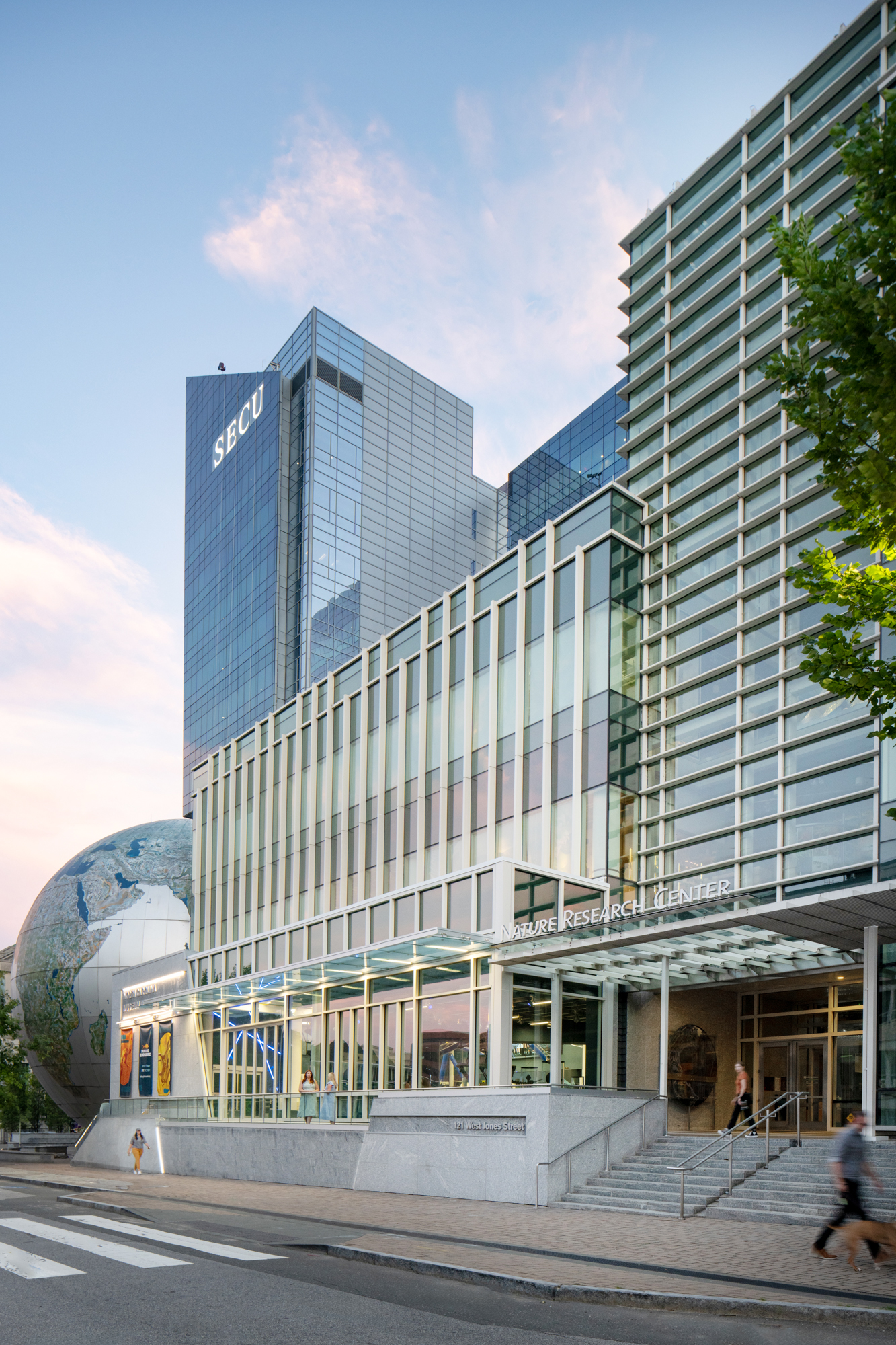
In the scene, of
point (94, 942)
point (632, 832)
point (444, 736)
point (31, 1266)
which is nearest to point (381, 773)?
point (444, 736)

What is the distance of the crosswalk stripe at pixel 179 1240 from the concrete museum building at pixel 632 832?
25.4ft

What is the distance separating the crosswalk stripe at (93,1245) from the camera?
42.0ft

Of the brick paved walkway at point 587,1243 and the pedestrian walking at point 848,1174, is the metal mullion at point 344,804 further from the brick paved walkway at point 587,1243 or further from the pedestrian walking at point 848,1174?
the pedestrian walking at point 848,1174

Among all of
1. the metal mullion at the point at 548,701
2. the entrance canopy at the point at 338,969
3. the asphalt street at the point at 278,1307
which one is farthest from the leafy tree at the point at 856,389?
the metal mullion at the point at 548,701

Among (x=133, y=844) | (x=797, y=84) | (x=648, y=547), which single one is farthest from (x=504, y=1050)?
(x=133, y=844)

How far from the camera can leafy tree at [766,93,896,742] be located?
11.4 metres

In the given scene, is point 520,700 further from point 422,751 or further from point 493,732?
point 422,751

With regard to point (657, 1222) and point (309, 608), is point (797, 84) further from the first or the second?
point (309, 608)

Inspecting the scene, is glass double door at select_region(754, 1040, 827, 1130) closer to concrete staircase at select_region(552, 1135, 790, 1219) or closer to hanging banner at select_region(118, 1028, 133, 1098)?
concrete staircase at select_region(552, 1135, 790, 1219)

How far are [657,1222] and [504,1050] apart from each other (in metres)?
9.17

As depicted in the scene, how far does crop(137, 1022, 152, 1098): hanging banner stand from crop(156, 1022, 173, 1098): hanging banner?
1315 mm

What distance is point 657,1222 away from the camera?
17891 mm

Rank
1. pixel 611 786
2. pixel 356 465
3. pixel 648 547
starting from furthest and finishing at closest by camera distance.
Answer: pixel 356 465, pixel 648 547, pixel 611 786

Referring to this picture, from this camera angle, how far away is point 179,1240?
15289 millimetres
